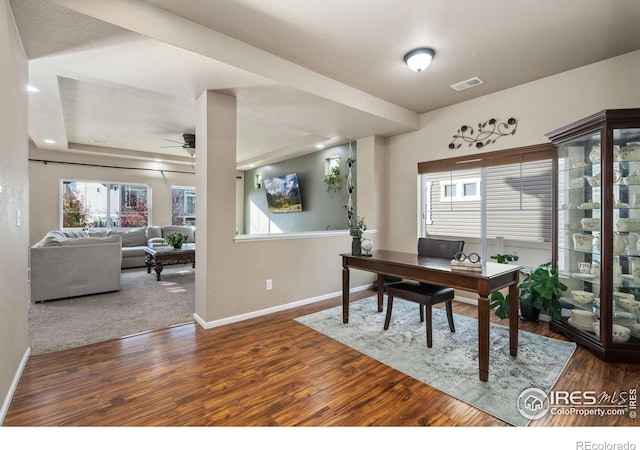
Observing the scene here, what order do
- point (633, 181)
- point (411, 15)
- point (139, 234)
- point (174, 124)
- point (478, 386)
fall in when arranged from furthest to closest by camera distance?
point (139, 234) → point (174, 124) → point (633, 181) → point (411, 15) → point (478, 386)

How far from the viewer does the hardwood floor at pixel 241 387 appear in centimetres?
170

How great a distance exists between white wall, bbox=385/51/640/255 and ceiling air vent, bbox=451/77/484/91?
16.7 inches

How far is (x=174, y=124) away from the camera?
4.94 m

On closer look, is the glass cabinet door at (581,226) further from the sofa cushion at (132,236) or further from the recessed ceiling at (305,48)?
the sofa cushion at (132,236)

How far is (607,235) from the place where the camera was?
243 cm

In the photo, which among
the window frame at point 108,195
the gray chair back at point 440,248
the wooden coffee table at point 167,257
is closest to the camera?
the gray chair back at point 440,248

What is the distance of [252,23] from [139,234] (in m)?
5.80

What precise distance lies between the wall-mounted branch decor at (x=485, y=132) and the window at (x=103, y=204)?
6937mm

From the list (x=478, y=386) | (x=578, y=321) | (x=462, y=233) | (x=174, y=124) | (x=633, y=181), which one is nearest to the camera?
(x=478, y=386)

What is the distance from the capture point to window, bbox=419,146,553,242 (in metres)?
3.38

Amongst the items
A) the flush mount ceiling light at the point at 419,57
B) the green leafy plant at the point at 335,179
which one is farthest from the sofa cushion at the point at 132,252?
the flush mount ceiling light at the point at 419,57

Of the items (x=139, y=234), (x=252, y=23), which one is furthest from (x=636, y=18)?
(x=139, y=234)

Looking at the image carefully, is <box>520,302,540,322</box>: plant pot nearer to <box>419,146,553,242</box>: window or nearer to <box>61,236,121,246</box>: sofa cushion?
<box>419,146,553,242</box>: window
